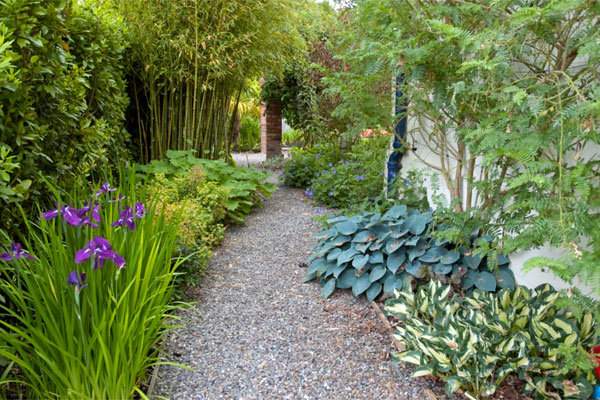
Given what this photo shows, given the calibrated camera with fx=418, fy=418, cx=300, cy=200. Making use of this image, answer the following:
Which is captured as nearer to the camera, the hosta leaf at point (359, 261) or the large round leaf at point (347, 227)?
the hosta leaf at point (359, 261)

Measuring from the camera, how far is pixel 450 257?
7.32 feet

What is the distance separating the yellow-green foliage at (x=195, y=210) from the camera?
261 centimetres

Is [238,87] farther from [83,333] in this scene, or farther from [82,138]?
[83,333]

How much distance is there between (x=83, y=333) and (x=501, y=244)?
1737 mm

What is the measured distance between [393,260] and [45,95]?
6.33 ft

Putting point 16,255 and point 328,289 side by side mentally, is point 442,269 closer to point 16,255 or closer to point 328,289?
point 328,289

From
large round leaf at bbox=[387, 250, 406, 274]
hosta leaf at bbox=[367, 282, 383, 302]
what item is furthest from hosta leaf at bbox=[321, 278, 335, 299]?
large round leaf at bbox=[387, 250, 406, 274]

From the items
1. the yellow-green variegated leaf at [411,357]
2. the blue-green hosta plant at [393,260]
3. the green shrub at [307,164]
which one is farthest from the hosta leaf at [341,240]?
the green shrub at [307,164]

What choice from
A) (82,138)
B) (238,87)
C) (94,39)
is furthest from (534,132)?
(238,87)

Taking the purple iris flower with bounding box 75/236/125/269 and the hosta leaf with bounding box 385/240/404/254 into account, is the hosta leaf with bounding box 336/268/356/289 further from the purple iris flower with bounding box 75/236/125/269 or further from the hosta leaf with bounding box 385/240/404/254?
the purple iris flower with bounding box 75/236/125/269

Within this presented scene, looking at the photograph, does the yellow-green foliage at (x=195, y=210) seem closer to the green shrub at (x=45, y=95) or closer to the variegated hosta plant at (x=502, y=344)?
the green shrub at (x=45, y=95)

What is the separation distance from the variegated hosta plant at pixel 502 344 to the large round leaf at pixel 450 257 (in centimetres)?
32

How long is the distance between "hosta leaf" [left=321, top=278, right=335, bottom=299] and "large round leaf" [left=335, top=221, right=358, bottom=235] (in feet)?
1.03

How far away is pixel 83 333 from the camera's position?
4.36 ft
